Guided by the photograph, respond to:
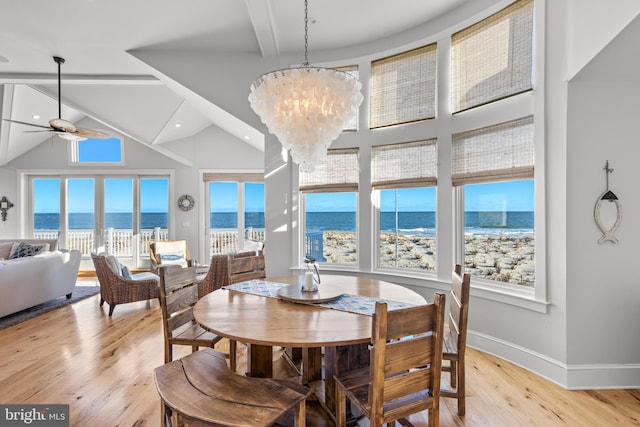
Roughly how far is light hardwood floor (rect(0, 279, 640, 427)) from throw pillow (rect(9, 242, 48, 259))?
75.6 inches

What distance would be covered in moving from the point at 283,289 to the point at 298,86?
143 centimetres

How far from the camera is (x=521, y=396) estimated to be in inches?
88.0

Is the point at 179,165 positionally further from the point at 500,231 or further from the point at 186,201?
the point at 500,231

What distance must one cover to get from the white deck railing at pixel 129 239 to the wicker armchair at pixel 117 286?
3042mm

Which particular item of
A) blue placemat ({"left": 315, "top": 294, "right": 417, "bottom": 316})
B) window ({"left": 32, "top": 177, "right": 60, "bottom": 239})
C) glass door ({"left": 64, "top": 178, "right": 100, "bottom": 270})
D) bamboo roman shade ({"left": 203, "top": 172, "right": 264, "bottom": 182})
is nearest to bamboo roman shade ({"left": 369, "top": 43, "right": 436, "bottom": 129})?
blue placemat ({"left": 315, "top": 294, "right": 417, "bottom": 316})

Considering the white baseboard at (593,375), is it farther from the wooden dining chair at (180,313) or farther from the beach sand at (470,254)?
the wooden dining chair at (180,313)

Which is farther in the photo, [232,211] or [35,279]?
[232,211]

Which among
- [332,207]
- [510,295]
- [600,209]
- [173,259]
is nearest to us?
[600,209]

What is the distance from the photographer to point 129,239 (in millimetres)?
7238

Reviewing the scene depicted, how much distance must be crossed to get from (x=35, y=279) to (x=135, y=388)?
3.05 metres

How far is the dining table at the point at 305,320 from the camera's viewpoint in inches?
57.9

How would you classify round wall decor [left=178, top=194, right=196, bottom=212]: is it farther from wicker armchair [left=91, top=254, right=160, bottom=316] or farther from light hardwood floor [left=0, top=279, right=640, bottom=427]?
light hardwood floor [left=0, top=279, right=640, bottom=427]

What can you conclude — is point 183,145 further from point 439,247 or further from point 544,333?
point 544,333

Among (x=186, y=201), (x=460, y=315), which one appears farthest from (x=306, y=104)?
(x=186, y=201)
